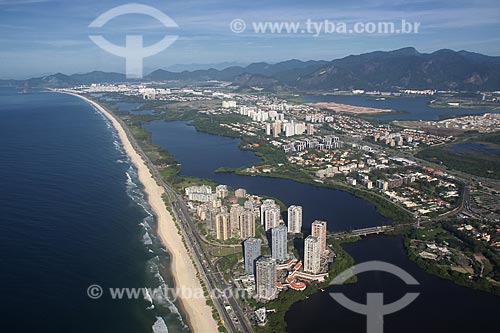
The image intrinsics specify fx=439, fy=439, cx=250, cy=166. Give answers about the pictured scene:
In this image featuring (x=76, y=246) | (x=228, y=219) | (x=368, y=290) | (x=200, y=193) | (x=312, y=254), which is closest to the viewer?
(x=368, y=290)

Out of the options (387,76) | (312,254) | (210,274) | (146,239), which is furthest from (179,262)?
(387,76)

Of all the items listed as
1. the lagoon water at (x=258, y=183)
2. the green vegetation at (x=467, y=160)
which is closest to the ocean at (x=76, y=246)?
the lagoon water at (x=258, y=183)

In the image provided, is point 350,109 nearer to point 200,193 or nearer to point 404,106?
point 404,106

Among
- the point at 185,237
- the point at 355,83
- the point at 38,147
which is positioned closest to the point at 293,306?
the point at 185,237

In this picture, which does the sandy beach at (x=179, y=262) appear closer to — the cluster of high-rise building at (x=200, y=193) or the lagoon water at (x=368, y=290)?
the cluster of high-rise building at (x=200, y=193)

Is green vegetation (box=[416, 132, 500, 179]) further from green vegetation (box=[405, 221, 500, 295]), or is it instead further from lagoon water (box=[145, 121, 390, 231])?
green vegetation (box=[405, 221, 500, 295])
